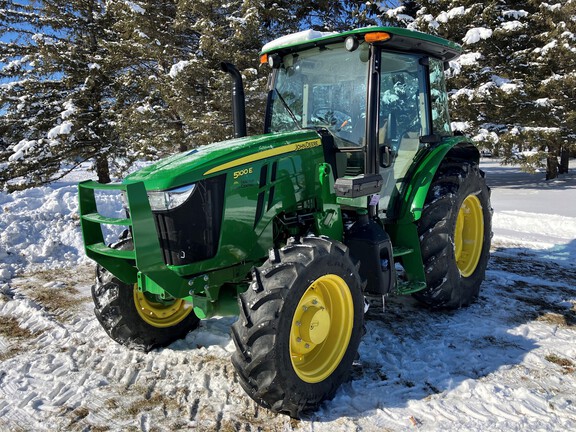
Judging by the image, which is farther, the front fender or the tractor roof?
the front fender

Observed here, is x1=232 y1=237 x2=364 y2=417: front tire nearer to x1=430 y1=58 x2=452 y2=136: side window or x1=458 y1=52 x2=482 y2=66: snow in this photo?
x1=430 y1=58 x2=452 y2=136: side window

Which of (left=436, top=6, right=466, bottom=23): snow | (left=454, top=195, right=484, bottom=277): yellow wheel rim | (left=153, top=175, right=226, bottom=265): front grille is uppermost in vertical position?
(left=436, top=6, right=466, bottom=23): snow

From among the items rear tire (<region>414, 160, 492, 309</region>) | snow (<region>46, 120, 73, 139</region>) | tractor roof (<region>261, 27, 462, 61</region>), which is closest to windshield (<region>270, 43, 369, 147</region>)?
tractor roof (<region>261, 27, 462, 61</region>)

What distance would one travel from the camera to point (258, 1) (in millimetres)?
12195

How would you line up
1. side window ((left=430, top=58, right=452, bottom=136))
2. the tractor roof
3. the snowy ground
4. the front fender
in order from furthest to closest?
side window ((left=430, top=58, right=452, bottom=136)), the front fender, the tractor roof, the snowy ground

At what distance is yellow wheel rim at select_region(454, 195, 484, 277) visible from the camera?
4.75m

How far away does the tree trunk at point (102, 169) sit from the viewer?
14.2m

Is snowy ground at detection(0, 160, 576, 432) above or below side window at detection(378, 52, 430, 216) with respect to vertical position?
below

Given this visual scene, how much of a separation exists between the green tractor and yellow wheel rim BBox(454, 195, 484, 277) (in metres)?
0.01

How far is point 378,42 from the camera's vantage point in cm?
340

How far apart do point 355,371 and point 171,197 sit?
1778 millimetres

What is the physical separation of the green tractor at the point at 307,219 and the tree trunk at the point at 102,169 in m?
11.5

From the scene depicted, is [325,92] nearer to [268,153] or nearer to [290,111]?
[290,111]

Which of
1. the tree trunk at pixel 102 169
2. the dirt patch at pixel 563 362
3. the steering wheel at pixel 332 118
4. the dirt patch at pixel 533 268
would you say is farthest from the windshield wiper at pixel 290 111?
the tree trunk at pixel 102 169
